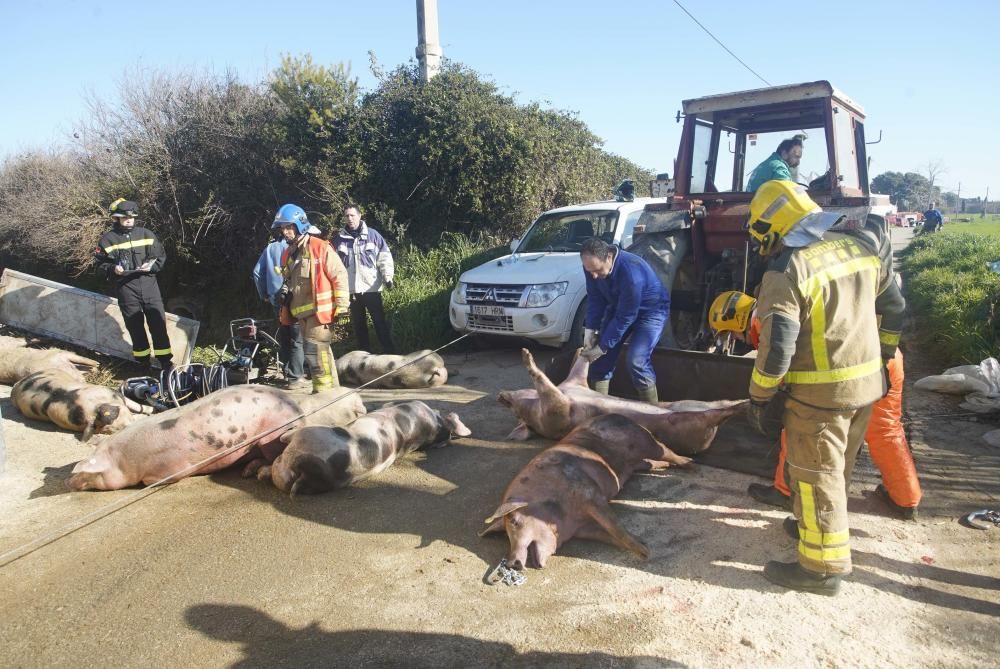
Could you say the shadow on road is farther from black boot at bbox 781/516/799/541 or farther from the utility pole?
the utility pole

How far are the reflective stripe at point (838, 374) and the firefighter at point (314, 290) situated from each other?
3.82m

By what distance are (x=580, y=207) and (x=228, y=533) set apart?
6.09 metres

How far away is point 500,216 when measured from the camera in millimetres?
11406

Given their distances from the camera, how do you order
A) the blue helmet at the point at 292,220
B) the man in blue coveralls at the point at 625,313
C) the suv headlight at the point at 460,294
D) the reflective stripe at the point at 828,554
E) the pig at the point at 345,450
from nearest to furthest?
the reflective stripe at the point at 828,554
the pig at the point at 345,450
the man in blue coveralls at the point at 625,313
the blue helmet at the point at 292,220
the suv headlight at the point at 460,294

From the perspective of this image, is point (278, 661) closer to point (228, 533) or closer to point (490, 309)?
point (228, 533)

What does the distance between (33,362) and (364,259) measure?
138 inches

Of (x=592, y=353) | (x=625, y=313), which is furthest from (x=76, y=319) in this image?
(x=625, y=313)

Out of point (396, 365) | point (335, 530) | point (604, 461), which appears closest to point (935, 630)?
point (604, 461)

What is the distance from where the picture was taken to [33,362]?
6633 mm

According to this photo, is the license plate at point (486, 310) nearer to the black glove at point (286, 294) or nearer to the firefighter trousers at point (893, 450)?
the black glove at point (286, 294)

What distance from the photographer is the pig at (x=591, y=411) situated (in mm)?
4367

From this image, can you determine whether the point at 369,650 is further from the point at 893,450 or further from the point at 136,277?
the point at 136,277

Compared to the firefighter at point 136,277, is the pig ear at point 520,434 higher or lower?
lower

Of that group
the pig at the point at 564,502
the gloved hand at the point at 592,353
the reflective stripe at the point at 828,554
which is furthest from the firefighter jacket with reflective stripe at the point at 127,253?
the reflective stripe at the point at 828,554
